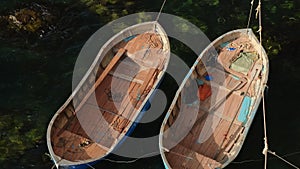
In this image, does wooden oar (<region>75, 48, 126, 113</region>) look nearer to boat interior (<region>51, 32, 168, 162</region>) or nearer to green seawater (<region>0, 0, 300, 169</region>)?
boat interior (<region>51, 32, 168, 162</region>)

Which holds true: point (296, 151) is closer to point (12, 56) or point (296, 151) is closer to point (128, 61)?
point (128, 61)

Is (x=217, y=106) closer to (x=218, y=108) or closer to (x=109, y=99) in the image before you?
(x=218, y=108)

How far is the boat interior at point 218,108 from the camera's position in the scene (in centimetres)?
1395

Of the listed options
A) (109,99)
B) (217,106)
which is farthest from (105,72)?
(217,106)

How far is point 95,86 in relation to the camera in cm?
1573

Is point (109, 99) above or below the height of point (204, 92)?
below

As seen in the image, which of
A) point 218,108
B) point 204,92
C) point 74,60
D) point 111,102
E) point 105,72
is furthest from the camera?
point 74,60

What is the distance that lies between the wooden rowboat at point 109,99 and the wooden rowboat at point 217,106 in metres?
1.44

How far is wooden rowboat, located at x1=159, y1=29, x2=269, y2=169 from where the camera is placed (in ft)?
45.6

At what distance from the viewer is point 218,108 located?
15.5 m

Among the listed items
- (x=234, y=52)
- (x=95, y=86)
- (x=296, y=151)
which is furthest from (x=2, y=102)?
(x=296, y=151)

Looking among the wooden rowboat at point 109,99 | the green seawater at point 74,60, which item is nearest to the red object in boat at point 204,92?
the green seawater at point 74,60

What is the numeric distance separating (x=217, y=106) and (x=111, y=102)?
13.6 feet

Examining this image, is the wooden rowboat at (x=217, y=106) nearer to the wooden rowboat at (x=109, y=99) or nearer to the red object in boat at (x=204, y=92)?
the red object in boat at (x=204, y=92)
